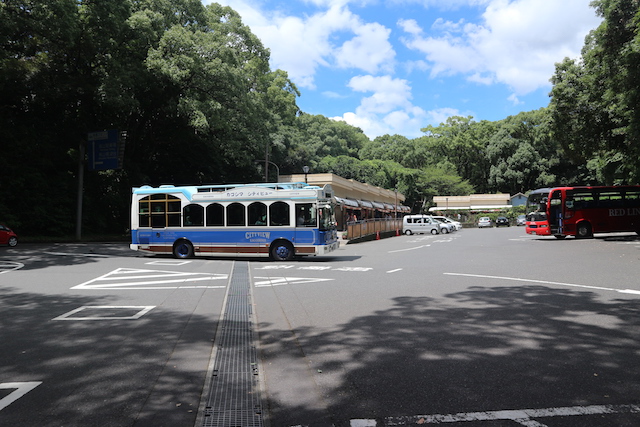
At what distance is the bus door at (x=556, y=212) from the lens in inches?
1102

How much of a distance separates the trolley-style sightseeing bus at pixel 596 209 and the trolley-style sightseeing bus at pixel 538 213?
83 centimetres

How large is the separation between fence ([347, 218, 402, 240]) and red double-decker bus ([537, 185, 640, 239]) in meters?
12.4

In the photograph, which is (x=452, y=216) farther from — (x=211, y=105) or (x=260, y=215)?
(x=260, y=215)

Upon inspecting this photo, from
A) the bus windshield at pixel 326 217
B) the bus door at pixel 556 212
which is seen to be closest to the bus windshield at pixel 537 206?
the bus door at pixel 556 212

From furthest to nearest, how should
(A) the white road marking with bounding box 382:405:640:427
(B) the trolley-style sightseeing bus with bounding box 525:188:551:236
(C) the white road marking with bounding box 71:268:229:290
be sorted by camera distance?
(B) the trolley-style sightseeing bus with bounding box 525:188:551:236 < (C) the white road marking with bounding box 71:268:229:290 < (A) the white road marking with bounding box 382:405:640:427

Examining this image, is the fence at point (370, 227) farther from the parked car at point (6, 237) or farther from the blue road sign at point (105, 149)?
the parked car at point (6, 237)

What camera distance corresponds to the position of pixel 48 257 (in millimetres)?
18297

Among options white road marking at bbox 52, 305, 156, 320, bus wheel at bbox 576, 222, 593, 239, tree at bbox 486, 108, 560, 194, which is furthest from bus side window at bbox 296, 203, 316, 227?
tree at bbox 486, 108, 560, 194

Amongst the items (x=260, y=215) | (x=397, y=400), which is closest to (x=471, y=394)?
(x=397, y=400)

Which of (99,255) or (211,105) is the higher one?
(211,105)

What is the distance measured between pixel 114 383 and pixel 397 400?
266cm

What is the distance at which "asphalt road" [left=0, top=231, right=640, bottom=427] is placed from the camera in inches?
149

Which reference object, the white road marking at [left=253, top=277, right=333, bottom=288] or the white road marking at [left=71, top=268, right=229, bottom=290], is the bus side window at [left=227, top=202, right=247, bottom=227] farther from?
the white road marking at [left=253, top=277, right=333, bottom=288]

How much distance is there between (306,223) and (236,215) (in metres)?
2.92
